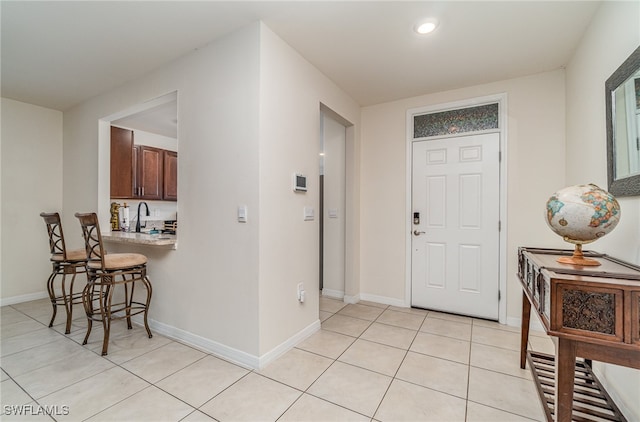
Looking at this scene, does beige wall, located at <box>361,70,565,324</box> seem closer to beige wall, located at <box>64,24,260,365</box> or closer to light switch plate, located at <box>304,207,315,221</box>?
light switch plate, located at <box>304,207,315,221</box>

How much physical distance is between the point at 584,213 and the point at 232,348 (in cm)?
237

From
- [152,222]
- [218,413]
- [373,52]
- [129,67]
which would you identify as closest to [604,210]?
[373,52]

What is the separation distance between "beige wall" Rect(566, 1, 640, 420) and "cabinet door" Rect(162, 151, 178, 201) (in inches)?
198

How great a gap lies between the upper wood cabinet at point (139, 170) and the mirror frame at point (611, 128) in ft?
15.6

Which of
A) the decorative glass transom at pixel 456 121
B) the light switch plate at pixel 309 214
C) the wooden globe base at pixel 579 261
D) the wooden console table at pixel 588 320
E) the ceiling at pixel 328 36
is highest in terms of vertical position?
the ceiling at pixel 328 36

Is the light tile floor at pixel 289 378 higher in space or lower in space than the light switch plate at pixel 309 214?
lower

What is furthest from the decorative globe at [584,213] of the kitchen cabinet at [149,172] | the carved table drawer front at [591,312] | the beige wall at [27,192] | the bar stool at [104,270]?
the beige wall at [27,192]

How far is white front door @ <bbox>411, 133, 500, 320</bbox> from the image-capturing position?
3.02 m

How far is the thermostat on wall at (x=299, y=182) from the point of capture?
2.46 metres

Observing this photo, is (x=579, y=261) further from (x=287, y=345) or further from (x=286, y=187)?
(x=287, y=345)

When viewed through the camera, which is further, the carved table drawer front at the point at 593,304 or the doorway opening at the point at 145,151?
the doorway opening at the point at 145,151

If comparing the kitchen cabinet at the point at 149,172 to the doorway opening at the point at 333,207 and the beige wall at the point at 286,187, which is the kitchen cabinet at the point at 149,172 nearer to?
the doorway opening at the point at 333,207

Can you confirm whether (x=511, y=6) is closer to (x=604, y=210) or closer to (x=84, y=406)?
(x=604, y=210)

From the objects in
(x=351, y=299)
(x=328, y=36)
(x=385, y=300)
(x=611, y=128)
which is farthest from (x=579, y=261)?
(x=351, y=299)
